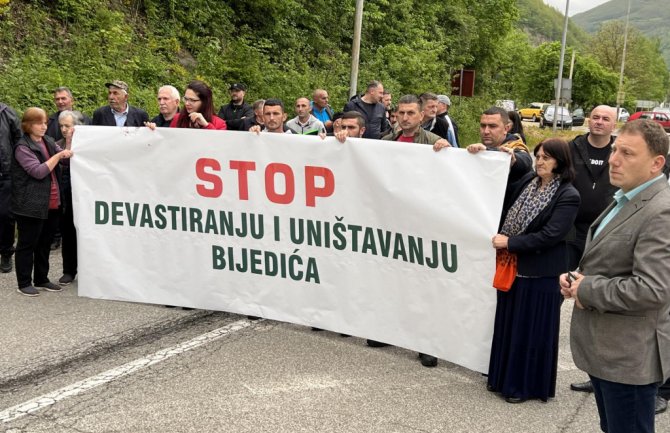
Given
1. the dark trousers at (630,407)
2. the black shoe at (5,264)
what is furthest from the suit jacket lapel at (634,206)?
the black shoe at (5,264)

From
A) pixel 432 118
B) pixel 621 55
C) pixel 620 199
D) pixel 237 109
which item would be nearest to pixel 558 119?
pixel 237 109

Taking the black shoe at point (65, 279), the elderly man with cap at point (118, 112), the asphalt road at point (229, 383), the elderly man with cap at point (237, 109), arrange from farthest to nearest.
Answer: the elderly man with cap at point (237, 109)
the elderly man with cap at point (118, 112)
the black shoe at point (65, 279)
the asphalt road at point (229, 383)

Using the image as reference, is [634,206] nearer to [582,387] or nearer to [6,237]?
[582,387]

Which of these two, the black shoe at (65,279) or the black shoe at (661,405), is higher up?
the black shoe at (661,405)

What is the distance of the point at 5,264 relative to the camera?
24.4ft

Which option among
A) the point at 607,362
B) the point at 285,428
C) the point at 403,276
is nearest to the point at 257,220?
the point at 403,276

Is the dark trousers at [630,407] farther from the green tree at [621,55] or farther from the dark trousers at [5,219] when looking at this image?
the green tree at [621,55]

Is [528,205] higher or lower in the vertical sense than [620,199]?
lower

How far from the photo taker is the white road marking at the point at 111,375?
414cm

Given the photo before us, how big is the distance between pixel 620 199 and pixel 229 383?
2771 millimetres

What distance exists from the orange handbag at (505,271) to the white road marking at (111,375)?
2233 mm

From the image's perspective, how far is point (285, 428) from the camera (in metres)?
4.01

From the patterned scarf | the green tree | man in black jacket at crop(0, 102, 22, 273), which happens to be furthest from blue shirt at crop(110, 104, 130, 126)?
the green tree

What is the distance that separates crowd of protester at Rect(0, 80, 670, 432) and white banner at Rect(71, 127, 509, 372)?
19 centimetres
